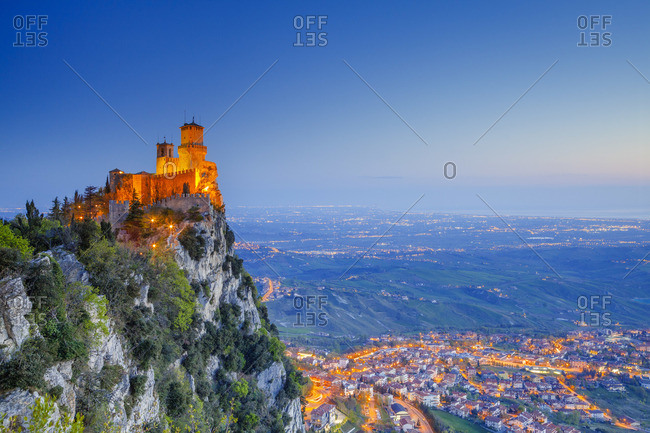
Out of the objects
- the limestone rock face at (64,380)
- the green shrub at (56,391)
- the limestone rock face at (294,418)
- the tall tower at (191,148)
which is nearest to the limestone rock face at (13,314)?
the limestone rock face at (64,380)

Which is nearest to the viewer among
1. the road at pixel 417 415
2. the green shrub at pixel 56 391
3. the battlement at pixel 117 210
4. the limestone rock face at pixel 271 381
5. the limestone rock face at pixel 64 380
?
the green shrub at pixel 56 391

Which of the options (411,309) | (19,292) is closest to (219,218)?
(19,292)

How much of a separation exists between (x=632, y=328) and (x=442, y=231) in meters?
99.7

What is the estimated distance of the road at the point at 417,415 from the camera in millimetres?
32469

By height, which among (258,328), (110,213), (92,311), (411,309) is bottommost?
(411,309)

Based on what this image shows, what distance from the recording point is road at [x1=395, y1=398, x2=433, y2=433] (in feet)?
107

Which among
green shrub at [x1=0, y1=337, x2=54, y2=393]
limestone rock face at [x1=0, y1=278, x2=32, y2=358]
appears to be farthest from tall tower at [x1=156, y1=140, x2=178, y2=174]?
green shrub at [x1=0, y1=337, x2=54, y2=393]

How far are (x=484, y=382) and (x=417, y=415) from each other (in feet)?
A: 38.3

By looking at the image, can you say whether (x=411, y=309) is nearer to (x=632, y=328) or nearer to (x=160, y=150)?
(x=632, y=328)

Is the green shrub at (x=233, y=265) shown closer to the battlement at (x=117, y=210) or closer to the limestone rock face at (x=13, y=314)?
the battlement at (x=117, y=210)

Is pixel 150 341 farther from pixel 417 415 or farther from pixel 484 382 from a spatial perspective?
pixel 484 382

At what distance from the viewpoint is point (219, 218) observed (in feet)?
97.6

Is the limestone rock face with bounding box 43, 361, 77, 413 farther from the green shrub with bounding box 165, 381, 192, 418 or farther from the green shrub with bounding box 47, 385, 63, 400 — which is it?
the green shrub with bounding box 165, 381, 192, 418

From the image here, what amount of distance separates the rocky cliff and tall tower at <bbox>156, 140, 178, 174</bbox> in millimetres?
6999
